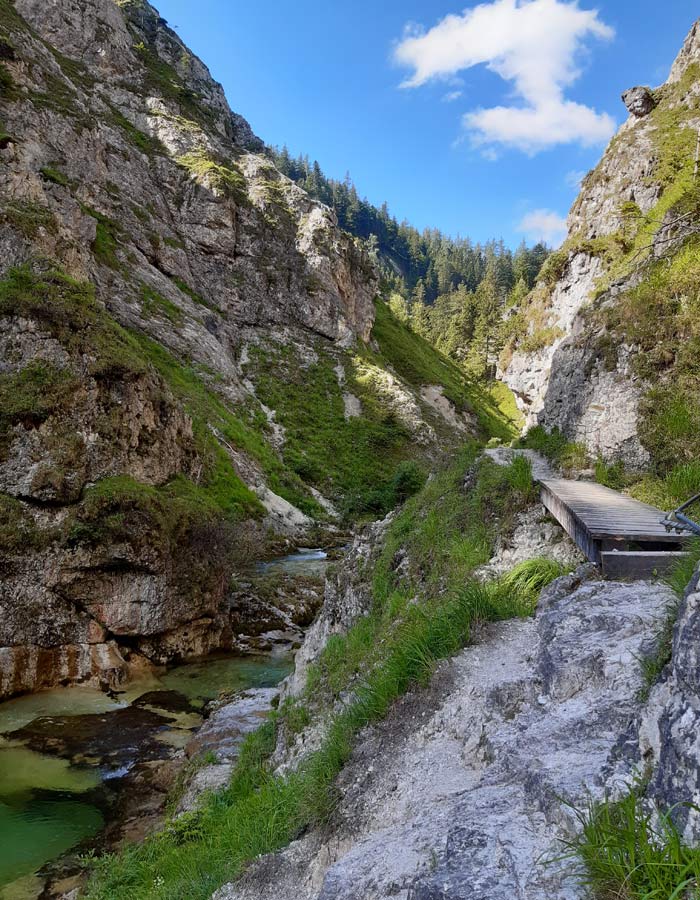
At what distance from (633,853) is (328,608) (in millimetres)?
9103

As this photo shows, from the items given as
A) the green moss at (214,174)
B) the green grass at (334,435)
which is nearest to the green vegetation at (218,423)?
the green grass at (334,435)

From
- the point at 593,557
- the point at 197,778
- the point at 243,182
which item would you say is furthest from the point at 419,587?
the point at 243,182

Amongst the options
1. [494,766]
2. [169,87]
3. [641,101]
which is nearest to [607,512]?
[494,766]

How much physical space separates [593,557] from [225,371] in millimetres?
45589

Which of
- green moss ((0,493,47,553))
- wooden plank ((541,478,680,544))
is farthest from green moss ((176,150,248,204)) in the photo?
wooden plank ((541,478,680,544))

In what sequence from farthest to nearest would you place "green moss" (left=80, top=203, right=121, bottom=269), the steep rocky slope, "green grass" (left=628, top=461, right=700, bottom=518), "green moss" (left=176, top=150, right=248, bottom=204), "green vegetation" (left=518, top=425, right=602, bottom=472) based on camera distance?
"green moss" (left=176, top=150, right=248, bottom=204) < "green moss" (left=80, top=203, right=121, bottom=269) < the steep rocky slope < "green vegetation" (left=518, top=425, right=602, bottom=472) < "green grass" (left=628, top=461, right=700, bottom=518)

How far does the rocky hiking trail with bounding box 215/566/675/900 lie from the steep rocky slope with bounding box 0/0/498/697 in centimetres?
1384

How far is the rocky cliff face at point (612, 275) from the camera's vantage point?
1088 centimetres

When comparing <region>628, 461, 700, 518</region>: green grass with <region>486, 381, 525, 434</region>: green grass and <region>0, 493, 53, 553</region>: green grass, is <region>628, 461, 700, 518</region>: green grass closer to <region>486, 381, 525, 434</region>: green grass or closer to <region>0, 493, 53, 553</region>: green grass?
<region>0, 493, 53, 553</region>: green grass

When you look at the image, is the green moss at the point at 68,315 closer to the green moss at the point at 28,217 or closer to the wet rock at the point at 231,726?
the green moss at the point at 28,217

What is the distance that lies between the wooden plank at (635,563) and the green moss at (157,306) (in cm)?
4503

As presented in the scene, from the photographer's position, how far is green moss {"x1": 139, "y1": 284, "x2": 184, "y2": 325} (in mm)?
44384

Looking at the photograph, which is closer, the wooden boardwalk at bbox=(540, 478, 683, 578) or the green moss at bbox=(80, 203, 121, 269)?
the wooden boardwalk at bbox=(540, 478, 683, 578)

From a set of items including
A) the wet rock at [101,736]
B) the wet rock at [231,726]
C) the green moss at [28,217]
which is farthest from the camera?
the green moss at [28,217]
